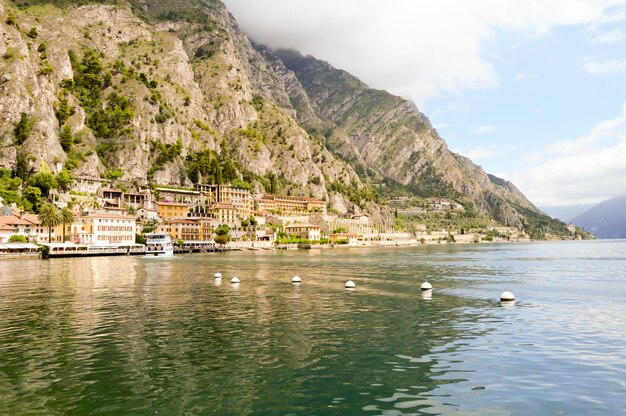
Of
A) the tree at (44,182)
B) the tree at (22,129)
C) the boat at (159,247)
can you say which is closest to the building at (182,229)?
the boat at (159,247)

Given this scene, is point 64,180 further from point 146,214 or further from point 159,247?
point 159,247

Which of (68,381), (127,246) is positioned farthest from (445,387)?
(127,246)

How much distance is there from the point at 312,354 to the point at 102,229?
148 m

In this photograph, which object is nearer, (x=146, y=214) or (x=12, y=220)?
(x=12, y=220)

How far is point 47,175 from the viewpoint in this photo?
539 ft

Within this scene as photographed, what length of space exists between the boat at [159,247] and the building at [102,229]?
15.2 metres

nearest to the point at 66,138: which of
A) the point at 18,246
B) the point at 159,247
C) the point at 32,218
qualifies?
the point at 32,218

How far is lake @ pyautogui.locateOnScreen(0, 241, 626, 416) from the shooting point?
18219mm

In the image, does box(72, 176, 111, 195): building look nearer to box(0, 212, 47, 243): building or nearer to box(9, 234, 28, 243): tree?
box(0, 212, 47, 243): building

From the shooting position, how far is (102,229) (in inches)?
6152

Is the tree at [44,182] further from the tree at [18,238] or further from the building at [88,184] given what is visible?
the tree at [18,238]

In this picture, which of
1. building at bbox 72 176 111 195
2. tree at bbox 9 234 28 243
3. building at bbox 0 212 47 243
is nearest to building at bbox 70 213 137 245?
building at bbox 0 212 47 243

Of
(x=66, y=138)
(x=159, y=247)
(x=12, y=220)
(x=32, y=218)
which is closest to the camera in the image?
(x=12, y=220)

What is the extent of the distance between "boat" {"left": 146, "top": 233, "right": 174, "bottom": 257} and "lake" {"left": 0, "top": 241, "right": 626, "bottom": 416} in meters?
97.3
